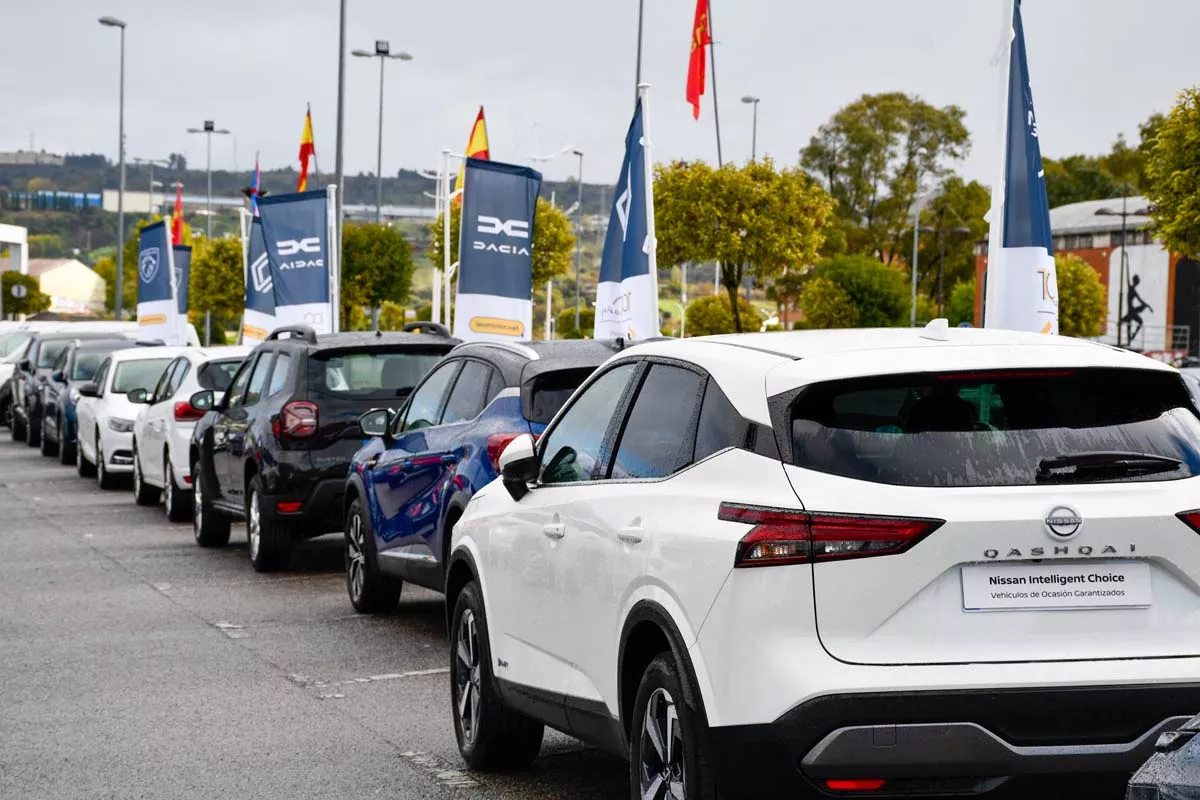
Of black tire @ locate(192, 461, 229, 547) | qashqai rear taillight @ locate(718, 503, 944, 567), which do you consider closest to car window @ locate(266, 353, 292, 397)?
black tire @ locate(192, 461, 229, 547)

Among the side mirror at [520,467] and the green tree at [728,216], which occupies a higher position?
the green tree at [728,216]

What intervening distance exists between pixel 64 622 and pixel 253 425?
2.86 m

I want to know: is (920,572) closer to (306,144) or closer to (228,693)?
(228,693)

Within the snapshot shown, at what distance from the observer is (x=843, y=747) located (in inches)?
183

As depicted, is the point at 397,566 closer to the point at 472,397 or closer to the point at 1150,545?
the point at 472,397

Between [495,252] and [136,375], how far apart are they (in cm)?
601

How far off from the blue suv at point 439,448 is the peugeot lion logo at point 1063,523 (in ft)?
16.2

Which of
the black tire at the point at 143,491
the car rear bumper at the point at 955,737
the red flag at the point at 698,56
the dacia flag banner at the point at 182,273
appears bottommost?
the black tire at the point at 143,491

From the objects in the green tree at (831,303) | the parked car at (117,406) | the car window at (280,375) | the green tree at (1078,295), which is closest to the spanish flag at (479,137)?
the parked car at (117,406)

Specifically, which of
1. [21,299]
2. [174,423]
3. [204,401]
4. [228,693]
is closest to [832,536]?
[228,693]

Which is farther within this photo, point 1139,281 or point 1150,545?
point 1139,281

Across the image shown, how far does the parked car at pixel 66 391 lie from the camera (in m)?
28.3

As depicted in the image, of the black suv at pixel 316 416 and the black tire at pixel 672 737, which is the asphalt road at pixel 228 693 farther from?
the black tire at pixel 672 737

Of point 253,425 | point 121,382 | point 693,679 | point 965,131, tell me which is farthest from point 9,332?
point 965,131
